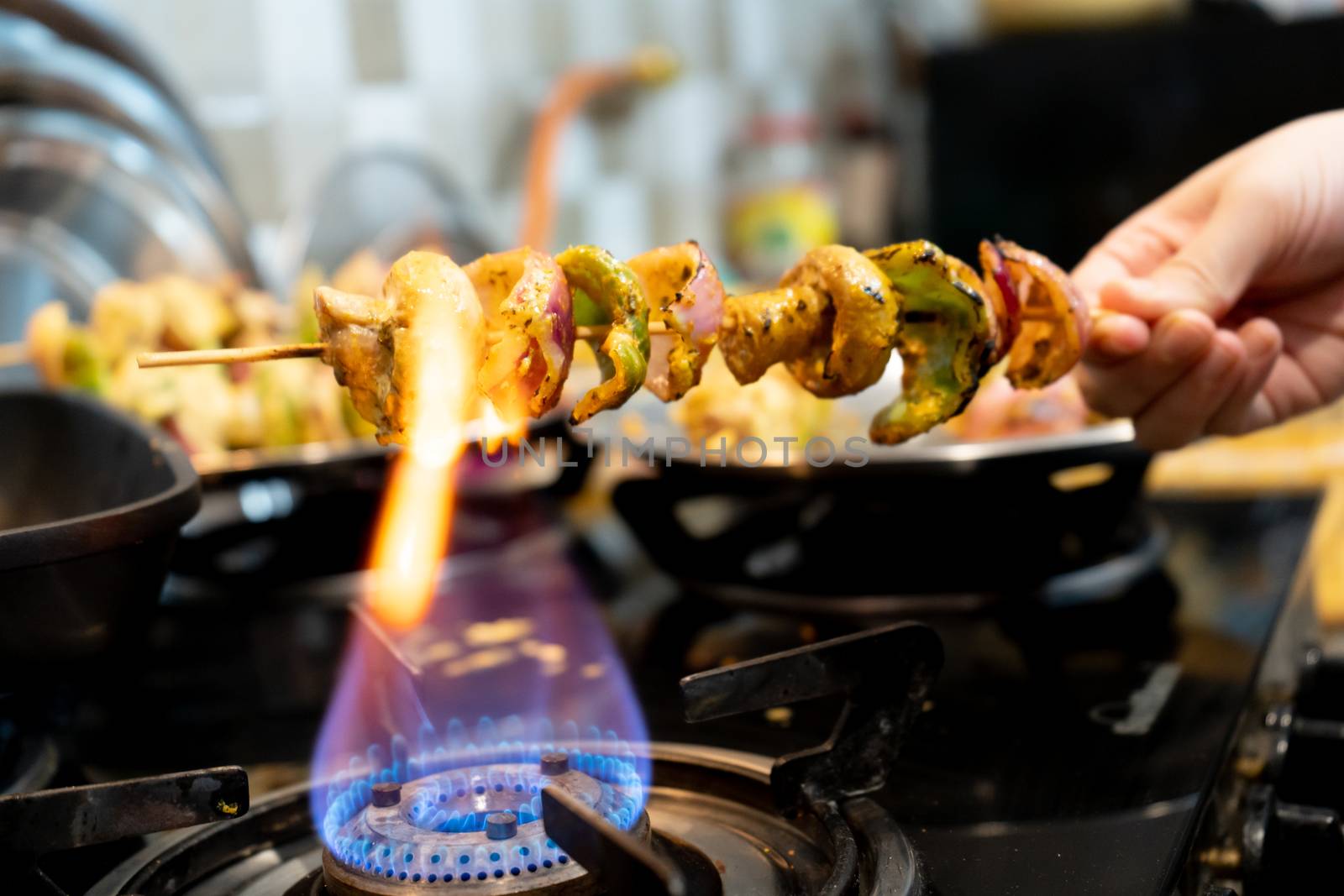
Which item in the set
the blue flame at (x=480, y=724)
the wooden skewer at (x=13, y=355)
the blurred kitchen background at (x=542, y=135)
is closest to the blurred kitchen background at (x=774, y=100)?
the blurred kitchen background at (x=542, y=135)

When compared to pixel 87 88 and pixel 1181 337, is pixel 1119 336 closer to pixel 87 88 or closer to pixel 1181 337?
pixel 1181 337

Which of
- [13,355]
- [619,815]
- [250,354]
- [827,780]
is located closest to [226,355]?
[250,354]

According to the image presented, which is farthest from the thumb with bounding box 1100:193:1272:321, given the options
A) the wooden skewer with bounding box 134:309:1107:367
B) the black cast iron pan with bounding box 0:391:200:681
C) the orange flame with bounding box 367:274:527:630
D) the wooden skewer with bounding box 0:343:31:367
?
the wooden skewer with bounding box 0:343:31:367

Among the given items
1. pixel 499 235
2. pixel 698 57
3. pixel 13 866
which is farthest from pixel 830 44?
pixel 13 866

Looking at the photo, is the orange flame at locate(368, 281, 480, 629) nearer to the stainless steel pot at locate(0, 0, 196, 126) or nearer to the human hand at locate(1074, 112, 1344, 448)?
the human hand at locate(1074, 112, 1344, 448)

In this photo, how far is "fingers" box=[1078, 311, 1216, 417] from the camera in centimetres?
119

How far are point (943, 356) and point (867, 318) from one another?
12 centimetres

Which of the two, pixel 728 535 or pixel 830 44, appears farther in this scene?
pixel 830 44

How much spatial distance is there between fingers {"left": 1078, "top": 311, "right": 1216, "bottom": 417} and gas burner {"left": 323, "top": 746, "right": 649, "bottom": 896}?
671 mm

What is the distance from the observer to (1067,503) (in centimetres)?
152

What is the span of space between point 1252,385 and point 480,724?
880mm

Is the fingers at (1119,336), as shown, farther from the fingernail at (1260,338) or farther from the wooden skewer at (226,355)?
the wooden skewer at (226,355)

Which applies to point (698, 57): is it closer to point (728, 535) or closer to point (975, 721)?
point (728, 535)

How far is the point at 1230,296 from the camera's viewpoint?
1.24 meters
